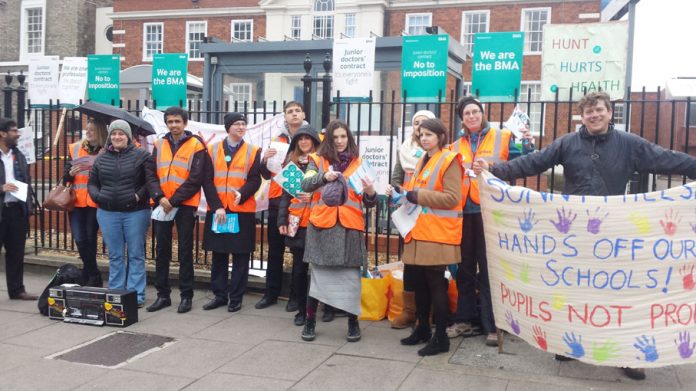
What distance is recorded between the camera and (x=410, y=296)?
571cm

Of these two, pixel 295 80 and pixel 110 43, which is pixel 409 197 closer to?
pixel 295 80

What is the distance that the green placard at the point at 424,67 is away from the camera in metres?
6.38

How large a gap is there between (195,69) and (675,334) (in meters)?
30.1

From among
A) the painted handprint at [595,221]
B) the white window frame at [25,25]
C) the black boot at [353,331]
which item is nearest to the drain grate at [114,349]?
the black boot at [353,331]

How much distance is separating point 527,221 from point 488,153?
33.8 inches

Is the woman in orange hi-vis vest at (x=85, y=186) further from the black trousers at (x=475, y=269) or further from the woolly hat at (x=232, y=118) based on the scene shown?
the black trousers at (x=475, y=269)

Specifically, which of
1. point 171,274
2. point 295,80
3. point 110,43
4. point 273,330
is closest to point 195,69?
point 110,43

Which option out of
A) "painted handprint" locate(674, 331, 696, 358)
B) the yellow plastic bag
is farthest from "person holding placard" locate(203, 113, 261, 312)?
"painted handprint" locate(674, 331, 696, 358)

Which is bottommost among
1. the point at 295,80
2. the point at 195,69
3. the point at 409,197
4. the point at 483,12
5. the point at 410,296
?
the point at 410,296

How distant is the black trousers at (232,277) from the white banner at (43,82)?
402 centimetres

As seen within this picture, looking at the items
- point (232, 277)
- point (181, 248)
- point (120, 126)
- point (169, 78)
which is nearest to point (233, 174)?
point (181, 248)

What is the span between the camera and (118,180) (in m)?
6.18

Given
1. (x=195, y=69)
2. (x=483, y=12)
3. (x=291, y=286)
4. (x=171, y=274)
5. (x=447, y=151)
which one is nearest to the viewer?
(x=447, y=151)

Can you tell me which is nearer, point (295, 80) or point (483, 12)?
point (295, 80)
